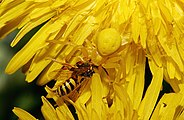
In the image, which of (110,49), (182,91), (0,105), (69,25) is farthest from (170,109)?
(0,105)

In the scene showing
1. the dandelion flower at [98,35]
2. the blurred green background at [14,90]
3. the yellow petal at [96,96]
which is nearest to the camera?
the yellow petal at [96,96]

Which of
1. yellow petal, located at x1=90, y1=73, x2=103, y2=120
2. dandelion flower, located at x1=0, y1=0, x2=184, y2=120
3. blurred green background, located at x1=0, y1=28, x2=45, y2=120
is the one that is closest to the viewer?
yellow petal, located at x1=90, y1=73, x2=103, y2=120

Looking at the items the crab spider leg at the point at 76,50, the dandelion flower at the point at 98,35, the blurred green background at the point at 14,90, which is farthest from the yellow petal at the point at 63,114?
the blurred green background at the point at 14,90

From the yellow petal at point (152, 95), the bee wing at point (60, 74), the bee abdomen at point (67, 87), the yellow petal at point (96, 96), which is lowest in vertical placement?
the yellow petal at point (152, 95)

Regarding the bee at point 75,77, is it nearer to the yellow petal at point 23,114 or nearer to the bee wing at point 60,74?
the bee wing at point 60,74

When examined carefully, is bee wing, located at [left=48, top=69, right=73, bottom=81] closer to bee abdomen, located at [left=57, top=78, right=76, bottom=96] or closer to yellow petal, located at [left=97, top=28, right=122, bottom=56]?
bee abdomen, located at [left=57, top=78, right=76, bottom=96]

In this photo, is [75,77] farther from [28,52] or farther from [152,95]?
[152,95]

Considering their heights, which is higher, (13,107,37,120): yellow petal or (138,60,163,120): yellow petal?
(13,107,37,120): yellow petal

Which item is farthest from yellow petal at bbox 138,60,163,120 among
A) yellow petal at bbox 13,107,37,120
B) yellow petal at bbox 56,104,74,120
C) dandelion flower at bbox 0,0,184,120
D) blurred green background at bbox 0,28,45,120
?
blurred green background at bbox 0,28,45,120

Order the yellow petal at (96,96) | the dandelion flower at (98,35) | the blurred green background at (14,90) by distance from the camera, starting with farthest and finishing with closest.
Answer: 1. the blurred green background at (14,90)
2. the dandelion flower at (98,35)
3. the yellow petal at (96,96)

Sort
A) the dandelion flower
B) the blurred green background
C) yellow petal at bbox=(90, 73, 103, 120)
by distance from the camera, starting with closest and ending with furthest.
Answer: yellow petal at bbox=(90, 73, 103, 120) → the dandelion flower → the blurred green background
